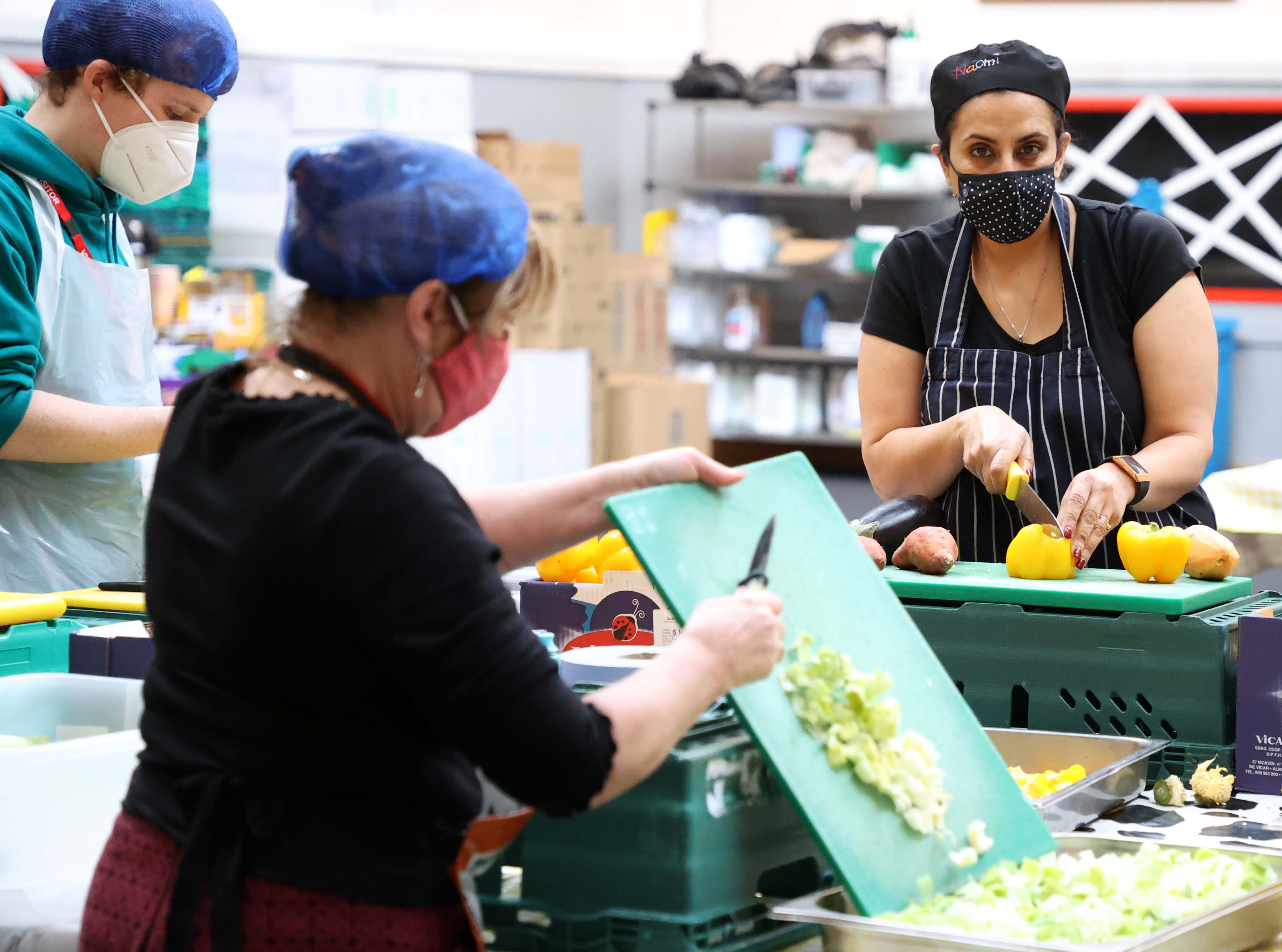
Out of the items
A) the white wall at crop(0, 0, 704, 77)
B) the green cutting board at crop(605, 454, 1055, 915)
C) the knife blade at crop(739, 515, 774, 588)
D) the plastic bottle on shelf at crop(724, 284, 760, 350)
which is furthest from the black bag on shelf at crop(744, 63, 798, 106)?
the knife blade at crop(739, 515, 774, 588)

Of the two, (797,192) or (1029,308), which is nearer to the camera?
(1029,308)

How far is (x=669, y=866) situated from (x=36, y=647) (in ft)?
3.38

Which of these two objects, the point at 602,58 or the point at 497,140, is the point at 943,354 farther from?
the point at 602,58

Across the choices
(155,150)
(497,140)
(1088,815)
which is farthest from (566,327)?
(1088,815)

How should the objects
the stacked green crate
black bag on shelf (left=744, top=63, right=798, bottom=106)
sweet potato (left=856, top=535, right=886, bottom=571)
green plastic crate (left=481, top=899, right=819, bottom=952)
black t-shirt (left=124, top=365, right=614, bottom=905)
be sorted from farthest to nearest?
black bag on shelf (left=744, top=63, right=798, bottom=106)
the stacked green crate
sweet potato (left=856, top=535, right=886, bottom=571)
green plastic crate (left=481, top=899, right=819, bottom=952)
black t-shirt (left=124, top=365, right=614, bottom=905)

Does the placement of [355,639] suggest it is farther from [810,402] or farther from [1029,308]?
[810,402]

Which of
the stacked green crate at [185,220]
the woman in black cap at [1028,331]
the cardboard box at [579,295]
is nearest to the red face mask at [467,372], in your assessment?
the woman in black cap at [1028,331]

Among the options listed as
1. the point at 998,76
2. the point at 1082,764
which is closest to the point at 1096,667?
the point at 1082,764

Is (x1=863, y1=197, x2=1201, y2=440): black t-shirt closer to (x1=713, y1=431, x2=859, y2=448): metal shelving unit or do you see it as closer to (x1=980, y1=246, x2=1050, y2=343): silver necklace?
(x1=980, y1=246, x2=1050, y2=343): silver necklace

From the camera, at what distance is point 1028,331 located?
7.55ft

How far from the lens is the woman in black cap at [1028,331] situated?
219cm

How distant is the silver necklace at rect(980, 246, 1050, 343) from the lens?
2.30 meters

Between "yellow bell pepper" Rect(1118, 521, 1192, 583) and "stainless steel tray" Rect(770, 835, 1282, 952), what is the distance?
540 mm

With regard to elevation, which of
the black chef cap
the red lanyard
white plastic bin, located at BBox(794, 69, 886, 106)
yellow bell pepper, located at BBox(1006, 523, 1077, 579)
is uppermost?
white plastic bin, located at BBox(794, 69, 886, 106)
